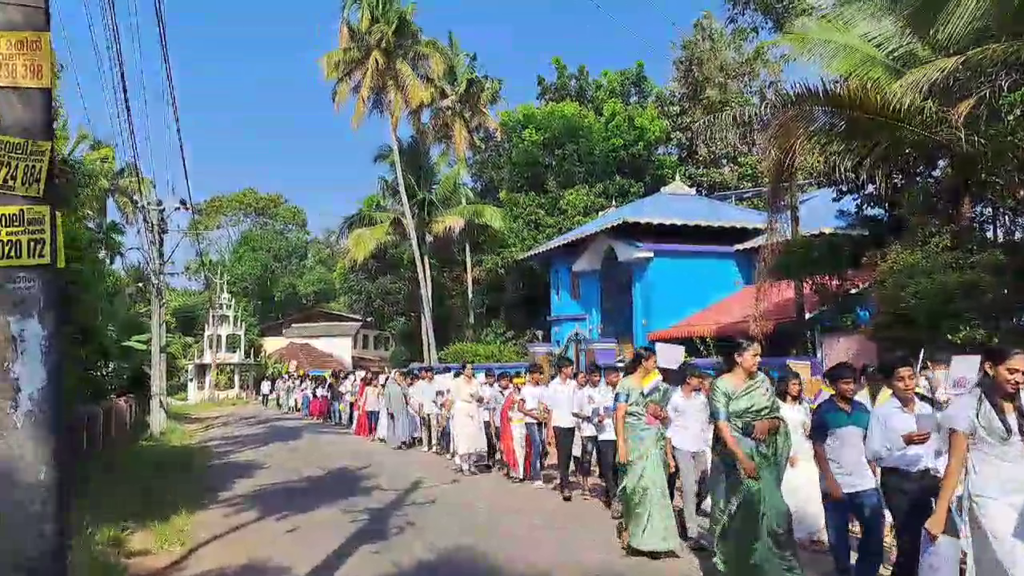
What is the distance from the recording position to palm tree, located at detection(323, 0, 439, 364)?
29.9m

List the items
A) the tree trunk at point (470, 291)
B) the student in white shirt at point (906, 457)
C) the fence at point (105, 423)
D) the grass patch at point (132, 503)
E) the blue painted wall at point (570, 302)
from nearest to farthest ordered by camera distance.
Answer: the student in white shirt at point (906, 457), the grass patch at point (132, 503), the fence at point (105, 423), the blue painted wall at point (570, 302), the tree trunk at point (470, 291)

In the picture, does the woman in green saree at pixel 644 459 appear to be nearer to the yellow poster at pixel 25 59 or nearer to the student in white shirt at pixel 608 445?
the student in white shirt at pixel 608 445

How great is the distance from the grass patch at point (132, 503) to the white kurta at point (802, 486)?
5.85m

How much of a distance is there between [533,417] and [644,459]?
17.1 feet

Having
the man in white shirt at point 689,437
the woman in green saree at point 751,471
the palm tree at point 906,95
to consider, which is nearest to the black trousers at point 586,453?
the man in white shirt at point 689,437

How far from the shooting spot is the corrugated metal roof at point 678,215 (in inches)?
965

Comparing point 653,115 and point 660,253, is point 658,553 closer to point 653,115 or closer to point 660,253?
point 660,253

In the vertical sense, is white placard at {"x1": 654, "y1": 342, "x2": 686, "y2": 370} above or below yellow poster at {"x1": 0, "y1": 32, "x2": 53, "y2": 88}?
below

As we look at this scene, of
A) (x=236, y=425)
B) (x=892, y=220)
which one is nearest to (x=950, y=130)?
(x=892, y=220)

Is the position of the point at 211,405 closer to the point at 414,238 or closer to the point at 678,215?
the point at 414,238

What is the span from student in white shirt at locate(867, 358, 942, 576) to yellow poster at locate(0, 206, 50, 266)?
522cm

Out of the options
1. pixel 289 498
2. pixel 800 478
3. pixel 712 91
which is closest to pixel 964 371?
pixel 800 478

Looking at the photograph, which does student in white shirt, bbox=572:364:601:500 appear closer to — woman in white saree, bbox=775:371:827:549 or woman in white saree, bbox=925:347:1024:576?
woman in white saree, bbox=775:371:827:549

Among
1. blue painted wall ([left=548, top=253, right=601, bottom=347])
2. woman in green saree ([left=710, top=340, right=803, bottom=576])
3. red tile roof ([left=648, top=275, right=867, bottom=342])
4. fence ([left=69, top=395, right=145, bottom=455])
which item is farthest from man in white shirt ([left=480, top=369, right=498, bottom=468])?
blue painted wall ([left=548, top=253, right=601, bottom=347])
